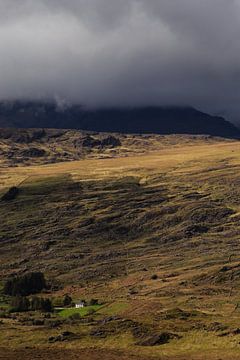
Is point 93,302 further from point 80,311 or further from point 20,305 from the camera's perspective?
point 20,305

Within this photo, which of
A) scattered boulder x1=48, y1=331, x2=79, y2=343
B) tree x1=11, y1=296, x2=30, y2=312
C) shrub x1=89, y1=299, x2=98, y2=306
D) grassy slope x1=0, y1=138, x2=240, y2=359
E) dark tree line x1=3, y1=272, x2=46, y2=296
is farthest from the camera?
dark tree line x1=3, y1=272, x2=46, y2=296

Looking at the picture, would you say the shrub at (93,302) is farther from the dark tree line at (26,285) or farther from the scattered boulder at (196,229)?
the scattered boulder at (196,229)

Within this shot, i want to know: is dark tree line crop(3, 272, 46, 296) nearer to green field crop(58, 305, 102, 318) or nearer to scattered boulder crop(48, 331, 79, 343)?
green field crop(58, 305, 102, 318)

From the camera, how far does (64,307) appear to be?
113 meters

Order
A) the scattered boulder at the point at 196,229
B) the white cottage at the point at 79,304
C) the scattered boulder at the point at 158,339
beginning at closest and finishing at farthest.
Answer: the scattered boulder at the point at 158,339 < the white cottage at the point at 79,304 < the scattered boulder at the point at 196,229

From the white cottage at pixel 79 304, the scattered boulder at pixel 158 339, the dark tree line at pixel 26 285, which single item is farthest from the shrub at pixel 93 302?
the scattered boulder at pixel 158 339

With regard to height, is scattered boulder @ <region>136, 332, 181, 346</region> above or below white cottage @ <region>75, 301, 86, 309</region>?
above

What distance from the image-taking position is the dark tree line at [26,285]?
135 metres

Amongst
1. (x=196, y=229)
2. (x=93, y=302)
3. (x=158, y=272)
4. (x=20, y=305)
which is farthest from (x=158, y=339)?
(x=196, y=229)

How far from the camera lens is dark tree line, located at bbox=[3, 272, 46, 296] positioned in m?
135

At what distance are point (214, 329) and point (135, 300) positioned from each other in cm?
3824

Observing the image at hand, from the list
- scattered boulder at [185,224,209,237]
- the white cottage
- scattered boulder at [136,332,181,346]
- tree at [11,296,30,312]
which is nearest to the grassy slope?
scattered boulder at [185,224,209,237]

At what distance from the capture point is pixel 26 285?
451ft

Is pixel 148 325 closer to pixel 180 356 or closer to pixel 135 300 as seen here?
pixel 180 356
